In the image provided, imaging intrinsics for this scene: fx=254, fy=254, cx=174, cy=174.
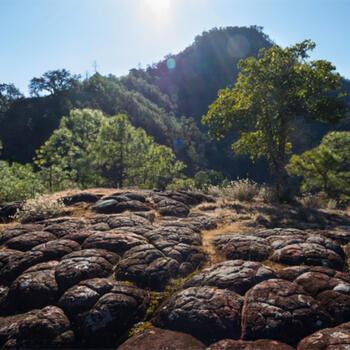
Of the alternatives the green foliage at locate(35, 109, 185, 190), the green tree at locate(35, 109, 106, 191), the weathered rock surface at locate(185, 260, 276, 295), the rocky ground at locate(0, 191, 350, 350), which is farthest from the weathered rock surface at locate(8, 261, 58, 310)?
the green tree at locate(35, 109, 106, 191)

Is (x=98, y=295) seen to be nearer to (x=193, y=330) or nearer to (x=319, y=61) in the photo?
(x=193, y=330)

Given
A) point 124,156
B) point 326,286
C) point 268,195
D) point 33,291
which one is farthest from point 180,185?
point 326,286

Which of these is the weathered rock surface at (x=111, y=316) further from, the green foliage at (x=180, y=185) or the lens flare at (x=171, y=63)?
the lens flare at (x=171, y=63)

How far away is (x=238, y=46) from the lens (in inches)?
5832

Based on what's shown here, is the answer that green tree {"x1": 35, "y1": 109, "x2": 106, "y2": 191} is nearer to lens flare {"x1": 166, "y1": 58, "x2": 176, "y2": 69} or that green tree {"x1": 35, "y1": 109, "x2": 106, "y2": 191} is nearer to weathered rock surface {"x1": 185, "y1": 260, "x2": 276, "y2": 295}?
weathered rock surface {"x1": 185, "y1": 260, "x2": 276, "y2": 295}

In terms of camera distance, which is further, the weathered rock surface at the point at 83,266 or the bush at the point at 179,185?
the bush at the point at 179,185

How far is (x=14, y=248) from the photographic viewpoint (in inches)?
193

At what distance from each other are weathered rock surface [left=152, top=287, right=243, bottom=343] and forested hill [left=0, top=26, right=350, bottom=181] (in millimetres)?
37307

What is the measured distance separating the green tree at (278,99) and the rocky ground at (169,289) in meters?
6.80

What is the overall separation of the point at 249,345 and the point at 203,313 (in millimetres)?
623

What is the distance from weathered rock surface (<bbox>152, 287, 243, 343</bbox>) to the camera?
291 cm

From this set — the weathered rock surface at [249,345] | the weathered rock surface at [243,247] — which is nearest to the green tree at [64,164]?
the weathered rock surface at [243,247]

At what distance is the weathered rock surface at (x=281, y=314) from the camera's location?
276cm

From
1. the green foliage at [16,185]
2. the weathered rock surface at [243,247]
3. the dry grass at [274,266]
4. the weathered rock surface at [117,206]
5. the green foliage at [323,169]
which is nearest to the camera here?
the dry grass at [274,266]
